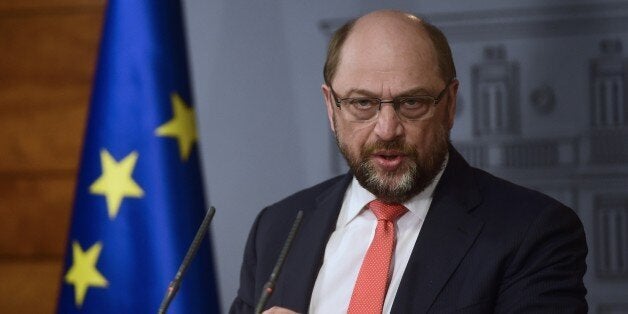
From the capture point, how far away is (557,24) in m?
2.66

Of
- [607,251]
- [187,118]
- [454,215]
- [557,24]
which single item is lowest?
[607,251]

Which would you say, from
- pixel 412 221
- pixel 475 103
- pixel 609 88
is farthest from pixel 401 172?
pixel 609 88

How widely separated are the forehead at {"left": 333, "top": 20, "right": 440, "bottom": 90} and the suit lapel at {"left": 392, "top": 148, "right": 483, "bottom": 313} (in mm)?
251

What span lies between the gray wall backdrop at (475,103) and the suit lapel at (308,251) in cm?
64

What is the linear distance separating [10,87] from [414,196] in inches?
67.0

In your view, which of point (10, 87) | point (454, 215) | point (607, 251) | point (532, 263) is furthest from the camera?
point (10, 87)

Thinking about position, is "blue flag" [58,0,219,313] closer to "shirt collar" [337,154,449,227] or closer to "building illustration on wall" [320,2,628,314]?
"shirt collar" [337,154,449,227]

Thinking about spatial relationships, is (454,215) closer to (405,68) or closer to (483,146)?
(405,68)

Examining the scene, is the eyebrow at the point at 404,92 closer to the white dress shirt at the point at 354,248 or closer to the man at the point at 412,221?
the man at the point at 412,221

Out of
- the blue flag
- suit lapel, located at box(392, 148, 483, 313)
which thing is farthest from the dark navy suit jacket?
the blue flag

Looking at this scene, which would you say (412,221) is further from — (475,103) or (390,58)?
(475,103)

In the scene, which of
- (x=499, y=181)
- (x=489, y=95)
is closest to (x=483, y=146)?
(x=489, y=95)

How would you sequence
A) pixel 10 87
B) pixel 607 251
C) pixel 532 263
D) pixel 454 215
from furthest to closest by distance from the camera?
pixel 10 87 → pixel 607 251 → pixel 454 215 → pixel 532 263

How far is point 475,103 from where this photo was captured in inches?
108
